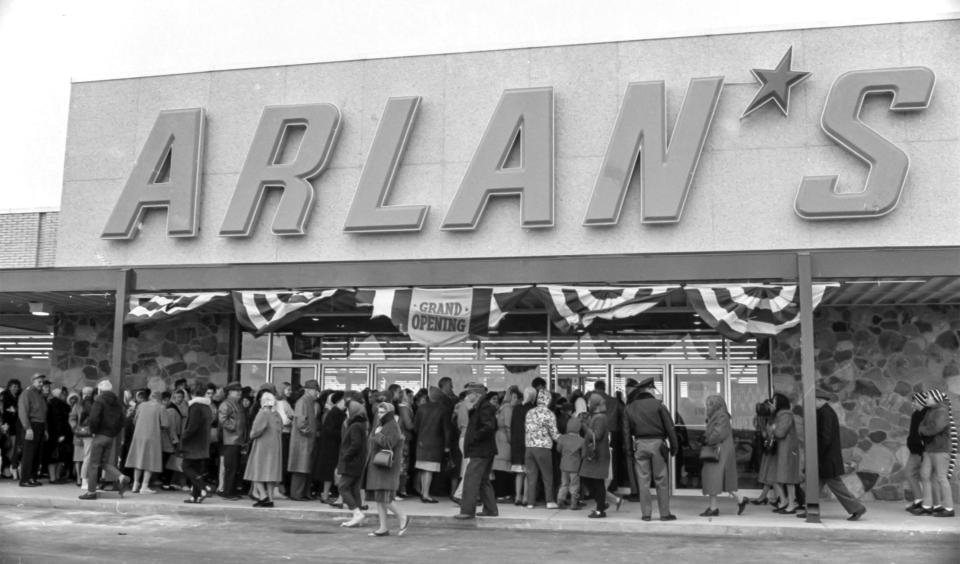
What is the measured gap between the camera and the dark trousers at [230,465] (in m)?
14.4

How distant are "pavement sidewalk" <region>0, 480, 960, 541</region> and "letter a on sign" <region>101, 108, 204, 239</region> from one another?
470 centimetres

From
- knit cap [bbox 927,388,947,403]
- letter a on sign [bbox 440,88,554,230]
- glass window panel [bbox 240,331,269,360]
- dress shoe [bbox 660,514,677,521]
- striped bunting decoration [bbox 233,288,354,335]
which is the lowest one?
dress shoe [bbox 660,514,677,521]

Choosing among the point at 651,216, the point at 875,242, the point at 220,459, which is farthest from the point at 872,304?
the point at 220,459

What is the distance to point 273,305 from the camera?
1491 cm

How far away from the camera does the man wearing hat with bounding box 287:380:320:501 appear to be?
1445cm

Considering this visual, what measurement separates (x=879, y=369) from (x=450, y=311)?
7.33 m

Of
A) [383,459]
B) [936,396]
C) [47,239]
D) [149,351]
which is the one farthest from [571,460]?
[47,239]

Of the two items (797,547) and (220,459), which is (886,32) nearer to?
(797,547)

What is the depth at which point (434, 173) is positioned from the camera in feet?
52.9

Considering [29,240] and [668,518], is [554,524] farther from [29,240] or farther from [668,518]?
[29,240]

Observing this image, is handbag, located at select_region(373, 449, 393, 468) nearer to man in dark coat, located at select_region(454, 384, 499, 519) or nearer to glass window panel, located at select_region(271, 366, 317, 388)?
man in dark coat, located at select_region(454, 384, 499, 519)

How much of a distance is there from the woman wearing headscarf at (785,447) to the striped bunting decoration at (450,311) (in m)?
4.07

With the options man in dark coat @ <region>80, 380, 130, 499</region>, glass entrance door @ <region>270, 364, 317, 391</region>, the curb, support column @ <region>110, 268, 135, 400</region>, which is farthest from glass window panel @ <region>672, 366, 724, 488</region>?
support column @ <region>110, 268, 135, 400</region>

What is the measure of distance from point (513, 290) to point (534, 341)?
3.20 metres
